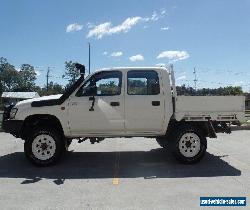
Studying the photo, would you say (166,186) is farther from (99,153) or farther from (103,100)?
(99,153)

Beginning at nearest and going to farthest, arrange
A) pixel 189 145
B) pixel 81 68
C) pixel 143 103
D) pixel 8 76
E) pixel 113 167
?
pixel 113 167 → pixel 143 103 → pixel 189 145 → pixel 81 68 → pixel 8 76

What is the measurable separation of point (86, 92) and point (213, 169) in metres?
3.25

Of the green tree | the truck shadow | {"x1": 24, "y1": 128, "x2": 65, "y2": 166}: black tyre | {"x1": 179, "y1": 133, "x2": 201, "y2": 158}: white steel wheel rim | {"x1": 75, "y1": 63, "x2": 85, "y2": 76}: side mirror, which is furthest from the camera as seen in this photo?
the green tree

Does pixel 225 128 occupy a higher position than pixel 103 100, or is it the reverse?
pixel 103 100

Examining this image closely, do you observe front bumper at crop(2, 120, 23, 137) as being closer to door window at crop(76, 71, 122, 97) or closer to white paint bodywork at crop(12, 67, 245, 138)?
white paint bodywork at crop(12, 67, 245, 138)

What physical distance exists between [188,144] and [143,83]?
5.64 feet

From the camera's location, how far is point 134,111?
9.23 metres

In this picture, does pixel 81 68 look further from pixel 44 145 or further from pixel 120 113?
pixel 44 145

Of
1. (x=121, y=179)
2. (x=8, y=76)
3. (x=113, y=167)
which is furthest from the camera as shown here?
(x=8, y=76)

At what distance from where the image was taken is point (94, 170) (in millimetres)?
8742

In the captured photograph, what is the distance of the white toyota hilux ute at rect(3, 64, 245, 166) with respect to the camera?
362 inches

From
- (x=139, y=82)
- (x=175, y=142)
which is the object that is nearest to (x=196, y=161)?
(x=175, y=142)

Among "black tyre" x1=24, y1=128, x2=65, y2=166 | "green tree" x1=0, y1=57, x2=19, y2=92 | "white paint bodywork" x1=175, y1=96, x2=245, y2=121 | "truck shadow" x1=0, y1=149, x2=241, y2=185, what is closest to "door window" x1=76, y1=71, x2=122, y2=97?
"black tyre" x1=24, y1=128, x2=65, y2=166

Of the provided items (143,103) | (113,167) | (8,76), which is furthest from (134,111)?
(8,76)
